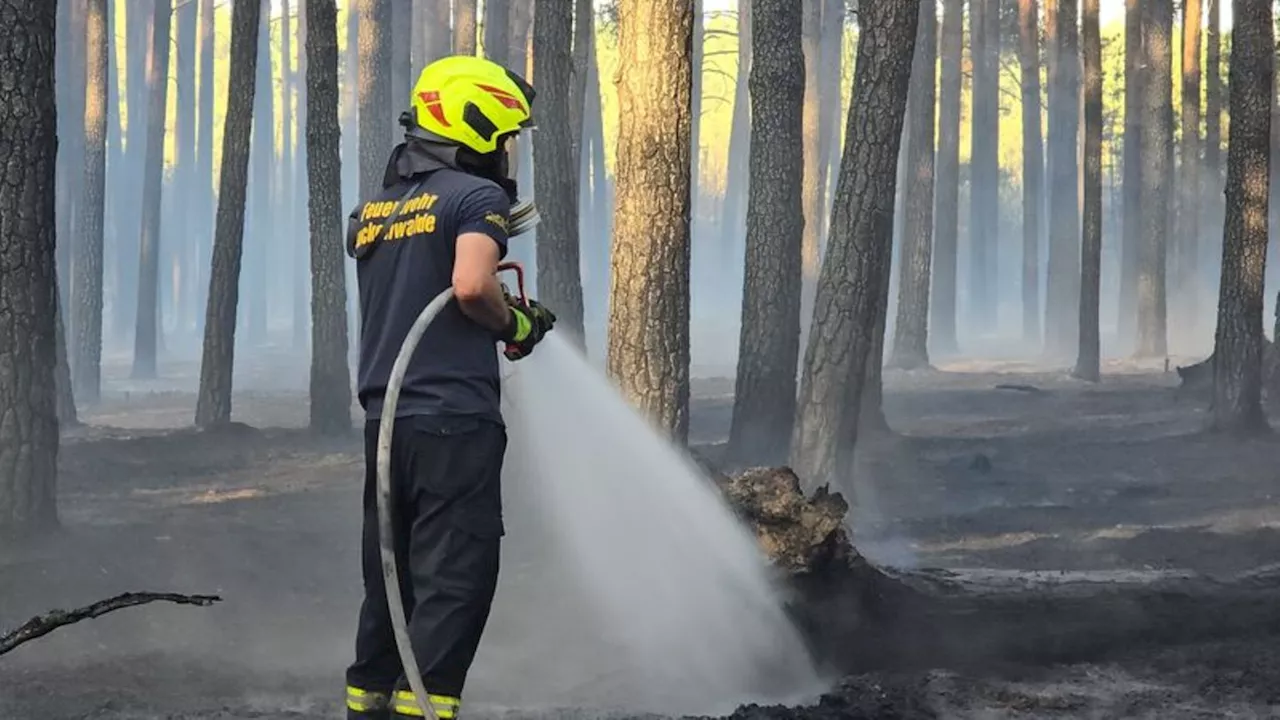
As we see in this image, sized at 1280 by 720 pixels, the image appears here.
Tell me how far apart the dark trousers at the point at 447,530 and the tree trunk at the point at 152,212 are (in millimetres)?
22357

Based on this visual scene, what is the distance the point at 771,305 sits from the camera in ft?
43.3

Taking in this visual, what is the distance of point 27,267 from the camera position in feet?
30.1

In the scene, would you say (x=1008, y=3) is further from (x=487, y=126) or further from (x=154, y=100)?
(x=487, y=126)

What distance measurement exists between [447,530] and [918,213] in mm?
22372

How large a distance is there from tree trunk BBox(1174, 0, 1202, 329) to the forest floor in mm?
8964

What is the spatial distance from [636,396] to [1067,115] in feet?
85.9

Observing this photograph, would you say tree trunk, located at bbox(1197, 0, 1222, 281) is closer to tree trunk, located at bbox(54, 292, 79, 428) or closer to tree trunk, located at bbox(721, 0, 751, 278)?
tree trunk, located at bbox(721, 0, 751, 278)

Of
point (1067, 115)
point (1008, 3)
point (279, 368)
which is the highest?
point (1008, 3)

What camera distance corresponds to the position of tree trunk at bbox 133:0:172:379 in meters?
26.1

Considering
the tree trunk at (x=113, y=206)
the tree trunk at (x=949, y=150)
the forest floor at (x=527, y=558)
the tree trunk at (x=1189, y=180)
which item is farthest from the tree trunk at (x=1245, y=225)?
the tree trunk at (x=113, y=206)

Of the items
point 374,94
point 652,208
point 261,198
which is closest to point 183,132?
point 261,198

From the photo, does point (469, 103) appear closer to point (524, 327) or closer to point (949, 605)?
point (524, 327)

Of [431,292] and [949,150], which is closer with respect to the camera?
[431,292]

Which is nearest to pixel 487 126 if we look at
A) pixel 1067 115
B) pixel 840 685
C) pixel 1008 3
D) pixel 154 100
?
pixel 840 685
